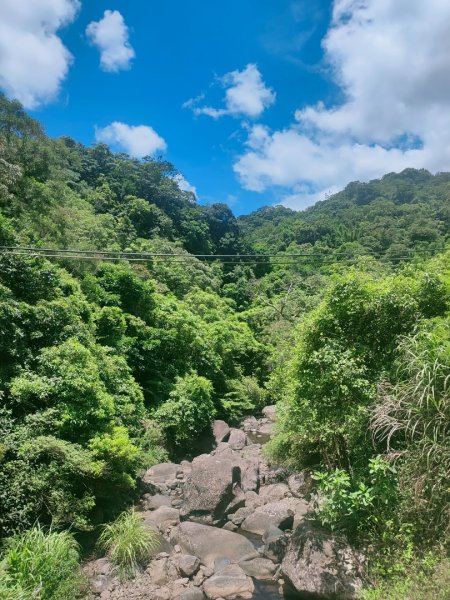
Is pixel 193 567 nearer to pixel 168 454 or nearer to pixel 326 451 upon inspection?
pixel 326 451

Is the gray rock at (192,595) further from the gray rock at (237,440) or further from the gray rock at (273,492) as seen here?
the gray rock at (237,440)

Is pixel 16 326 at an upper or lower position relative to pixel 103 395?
upper

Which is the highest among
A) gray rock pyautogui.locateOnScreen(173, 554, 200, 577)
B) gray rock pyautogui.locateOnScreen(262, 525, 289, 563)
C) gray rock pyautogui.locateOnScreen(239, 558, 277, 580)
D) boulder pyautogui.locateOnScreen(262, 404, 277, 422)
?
boulder pyautogui.locateOnScreen(262, 404, 277, 422)

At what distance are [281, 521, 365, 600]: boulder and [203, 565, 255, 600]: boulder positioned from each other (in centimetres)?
89

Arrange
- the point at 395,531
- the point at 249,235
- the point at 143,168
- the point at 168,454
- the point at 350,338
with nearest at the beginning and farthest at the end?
the point at 395,531 < the point at 350,338 < the point at 168,454 < the point at 143,168 < the point at 249,235

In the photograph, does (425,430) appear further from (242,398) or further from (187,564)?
(242,398)

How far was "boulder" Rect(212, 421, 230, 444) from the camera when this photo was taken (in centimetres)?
1917

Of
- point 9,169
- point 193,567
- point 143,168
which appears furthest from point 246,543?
point 143,168

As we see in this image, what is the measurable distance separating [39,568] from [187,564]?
334 centimetres

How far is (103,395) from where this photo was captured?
38.9 ft

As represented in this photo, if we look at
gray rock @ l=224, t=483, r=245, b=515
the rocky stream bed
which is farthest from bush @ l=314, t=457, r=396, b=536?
gray rock @ l=224, t=483, r=245, b=515

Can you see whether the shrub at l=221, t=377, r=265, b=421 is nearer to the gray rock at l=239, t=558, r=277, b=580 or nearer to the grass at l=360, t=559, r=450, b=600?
the gray rock at l=239, t=558, r=277, b=580

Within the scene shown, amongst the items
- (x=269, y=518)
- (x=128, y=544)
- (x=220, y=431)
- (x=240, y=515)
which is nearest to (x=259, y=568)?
(x=269, y=518)

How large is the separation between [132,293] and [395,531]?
16.8 metres
